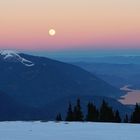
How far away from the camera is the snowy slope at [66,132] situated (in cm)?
1625

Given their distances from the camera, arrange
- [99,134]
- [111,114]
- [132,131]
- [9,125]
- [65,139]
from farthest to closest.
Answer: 1. [111,114]
2. [9,125]
3. [132,131]
4. [99,134]
5. [65,139]

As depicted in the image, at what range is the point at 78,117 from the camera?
224 feet

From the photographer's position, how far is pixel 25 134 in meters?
17.1

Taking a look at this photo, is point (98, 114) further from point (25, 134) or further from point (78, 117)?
point (25, 134)

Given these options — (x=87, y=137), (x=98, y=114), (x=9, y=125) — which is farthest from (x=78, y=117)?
(x=87, y=137)

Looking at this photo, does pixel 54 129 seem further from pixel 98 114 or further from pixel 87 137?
pixel 98 114

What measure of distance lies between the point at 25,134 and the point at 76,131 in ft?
7.59

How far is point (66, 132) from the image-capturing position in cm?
1772

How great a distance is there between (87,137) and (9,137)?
9.95ft

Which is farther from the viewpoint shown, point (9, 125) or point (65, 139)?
point (9, 125)

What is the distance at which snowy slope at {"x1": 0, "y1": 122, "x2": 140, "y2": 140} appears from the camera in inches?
640

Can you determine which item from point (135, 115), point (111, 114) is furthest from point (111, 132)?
point (111, 114)

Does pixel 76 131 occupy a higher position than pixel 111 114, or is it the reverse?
pixel 76 131

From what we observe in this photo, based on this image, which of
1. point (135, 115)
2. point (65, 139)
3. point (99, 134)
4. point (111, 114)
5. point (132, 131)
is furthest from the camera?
point (111, 114)
